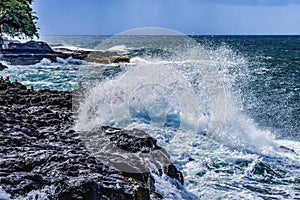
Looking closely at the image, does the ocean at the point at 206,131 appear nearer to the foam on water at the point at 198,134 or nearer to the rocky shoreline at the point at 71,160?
the foam on water at the point at 198,134

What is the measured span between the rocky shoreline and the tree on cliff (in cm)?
2443

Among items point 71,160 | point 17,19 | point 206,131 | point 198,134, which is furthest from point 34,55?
point 71,160

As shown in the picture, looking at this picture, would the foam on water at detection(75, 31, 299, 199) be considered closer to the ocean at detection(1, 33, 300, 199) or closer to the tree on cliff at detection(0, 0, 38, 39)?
the ocean at detection(1, 33, 300, 199)

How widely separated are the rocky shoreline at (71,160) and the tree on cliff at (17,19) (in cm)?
2443

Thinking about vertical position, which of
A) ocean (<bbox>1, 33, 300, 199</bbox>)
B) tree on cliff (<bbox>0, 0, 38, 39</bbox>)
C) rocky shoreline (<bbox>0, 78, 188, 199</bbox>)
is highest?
→ tree on cliff (<bbox>0, 0, 38, 39</bbox>)

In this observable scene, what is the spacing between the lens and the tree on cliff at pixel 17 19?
29984 millimetres

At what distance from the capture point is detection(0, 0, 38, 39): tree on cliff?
30.0 metres

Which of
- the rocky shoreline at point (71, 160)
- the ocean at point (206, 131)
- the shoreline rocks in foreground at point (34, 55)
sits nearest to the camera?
the rocky shoreline at point (71, 160)

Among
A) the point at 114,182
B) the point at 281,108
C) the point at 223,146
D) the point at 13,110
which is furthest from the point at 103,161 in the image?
the point at 281,108

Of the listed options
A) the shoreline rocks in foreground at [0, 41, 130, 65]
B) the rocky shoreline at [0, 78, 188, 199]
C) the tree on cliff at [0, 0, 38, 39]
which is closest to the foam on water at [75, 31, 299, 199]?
the rocky shoreline at [0, 78, 188, 199]

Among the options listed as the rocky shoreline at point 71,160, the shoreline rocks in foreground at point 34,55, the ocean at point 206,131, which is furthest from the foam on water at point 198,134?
the shoreline rocks in foreground at point 34,55

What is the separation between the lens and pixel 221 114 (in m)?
10.9

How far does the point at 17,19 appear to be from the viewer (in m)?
Result: 30.5

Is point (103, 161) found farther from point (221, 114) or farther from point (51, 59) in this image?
point (51, 59)
